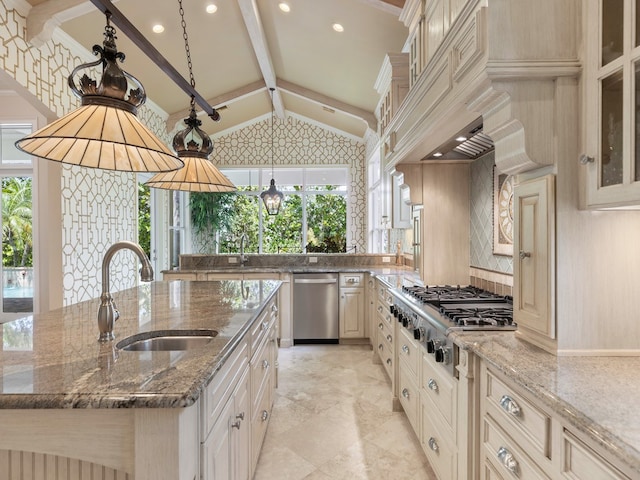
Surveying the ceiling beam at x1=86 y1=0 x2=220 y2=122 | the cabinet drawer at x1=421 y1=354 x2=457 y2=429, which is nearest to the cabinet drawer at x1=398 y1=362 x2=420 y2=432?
the cabinet drawer at x1=421 y1=354 x2=457 y2=429

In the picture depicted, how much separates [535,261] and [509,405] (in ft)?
1.66

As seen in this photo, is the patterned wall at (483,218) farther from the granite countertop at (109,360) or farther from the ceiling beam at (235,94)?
the ceiling beam at (235,94)

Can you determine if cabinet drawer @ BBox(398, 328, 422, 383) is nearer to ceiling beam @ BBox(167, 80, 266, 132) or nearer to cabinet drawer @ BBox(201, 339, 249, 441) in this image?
cabinet drawer @ BBox(201, 339, 249, 441)

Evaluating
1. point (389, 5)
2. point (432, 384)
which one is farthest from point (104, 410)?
point (389, 5)

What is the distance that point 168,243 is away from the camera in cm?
661

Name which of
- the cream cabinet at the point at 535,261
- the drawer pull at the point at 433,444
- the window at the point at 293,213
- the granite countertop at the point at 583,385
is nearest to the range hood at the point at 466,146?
the cream cabinet at the point at 535,261

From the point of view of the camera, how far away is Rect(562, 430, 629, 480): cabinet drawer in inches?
31.4

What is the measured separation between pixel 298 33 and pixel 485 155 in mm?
3003

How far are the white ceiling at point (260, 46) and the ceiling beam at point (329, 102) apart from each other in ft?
0.05

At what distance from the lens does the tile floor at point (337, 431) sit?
2.15m

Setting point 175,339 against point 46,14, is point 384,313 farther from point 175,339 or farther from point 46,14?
point 46,14

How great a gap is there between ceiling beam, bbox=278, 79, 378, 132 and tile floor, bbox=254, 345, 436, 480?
385cm

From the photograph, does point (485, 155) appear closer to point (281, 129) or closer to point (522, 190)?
point (522, 190)

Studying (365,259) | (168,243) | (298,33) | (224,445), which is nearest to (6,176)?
(168,243)
